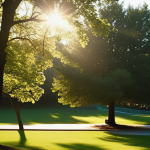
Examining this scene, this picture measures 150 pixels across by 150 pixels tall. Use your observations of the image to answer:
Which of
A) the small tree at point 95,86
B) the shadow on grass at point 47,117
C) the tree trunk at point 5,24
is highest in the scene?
the tree trunk at point 5,24

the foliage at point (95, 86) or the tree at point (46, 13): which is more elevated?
the tree at point (46, 13)

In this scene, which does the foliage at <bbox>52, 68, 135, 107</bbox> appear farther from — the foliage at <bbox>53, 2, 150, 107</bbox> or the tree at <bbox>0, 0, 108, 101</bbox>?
the tree at <bbox>0, 0, 108, 101</bbox>

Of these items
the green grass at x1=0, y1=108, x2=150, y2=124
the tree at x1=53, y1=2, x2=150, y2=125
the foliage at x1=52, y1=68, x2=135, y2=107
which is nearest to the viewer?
the foliage at x1=52, y1=68, x2=135, y2=107

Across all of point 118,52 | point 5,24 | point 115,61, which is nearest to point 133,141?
point 5,24

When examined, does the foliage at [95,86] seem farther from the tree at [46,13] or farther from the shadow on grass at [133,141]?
the tree at [46,13]

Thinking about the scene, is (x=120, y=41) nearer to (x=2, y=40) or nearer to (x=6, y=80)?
(x=6, y=80)

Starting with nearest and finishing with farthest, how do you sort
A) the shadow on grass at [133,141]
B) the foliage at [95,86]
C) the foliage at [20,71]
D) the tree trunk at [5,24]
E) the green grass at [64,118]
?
the tree trunk at [5,24]
the shadow on grass at [133,141]
the foliage at [20,71]
the foliage at [95,86]
the green grass at [64,118]

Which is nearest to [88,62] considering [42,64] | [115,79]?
[115,79]

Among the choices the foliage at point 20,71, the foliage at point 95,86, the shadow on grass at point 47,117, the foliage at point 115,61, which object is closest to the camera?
the foliage at point 20,71

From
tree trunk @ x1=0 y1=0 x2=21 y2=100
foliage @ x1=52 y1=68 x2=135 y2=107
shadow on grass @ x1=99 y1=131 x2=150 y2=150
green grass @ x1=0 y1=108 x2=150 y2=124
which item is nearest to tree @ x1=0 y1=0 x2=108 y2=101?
tree trunk @ x1=0 y1=0 x2=21 y2=100

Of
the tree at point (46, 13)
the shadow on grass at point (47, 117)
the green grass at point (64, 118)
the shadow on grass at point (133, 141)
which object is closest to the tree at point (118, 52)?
the shadow on grass at point (47, 117)

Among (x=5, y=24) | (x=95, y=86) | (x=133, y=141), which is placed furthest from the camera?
(x=95, y=86)

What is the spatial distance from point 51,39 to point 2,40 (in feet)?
20.6

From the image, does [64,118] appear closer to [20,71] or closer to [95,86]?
[95,86]
